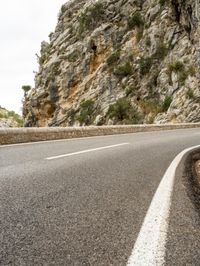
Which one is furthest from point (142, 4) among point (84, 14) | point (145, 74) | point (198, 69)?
point (198, 69)

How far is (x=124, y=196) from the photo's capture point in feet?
13.1

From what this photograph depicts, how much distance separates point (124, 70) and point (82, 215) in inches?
1913

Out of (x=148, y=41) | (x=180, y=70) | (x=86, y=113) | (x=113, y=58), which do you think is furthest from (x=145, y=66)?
(x=86, y=113)

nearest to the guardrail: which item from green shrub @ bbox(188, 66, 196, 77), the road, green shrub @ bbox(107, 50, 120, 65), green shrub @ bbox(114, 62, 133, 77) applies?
the road

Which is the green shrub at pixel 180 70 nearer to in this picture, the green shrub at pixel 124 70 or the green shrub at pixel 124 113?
the green shrub at pixel 124 113

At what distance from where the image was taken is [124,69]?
50594 millimetres

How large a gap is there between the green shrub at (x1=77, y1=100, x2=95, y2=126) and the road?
44963 mm

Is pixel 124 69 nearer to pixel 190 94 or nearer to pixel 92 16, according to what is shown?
pixel 190 94

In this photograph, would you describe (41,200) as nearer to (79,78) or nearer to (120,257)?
(120,257)

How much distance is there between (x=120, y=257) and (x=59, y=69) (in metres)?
63.8

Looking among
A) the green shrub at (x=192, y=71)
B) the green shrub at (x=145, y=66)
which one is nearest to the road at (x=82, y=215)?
the green shrub at (x=192, y=71)

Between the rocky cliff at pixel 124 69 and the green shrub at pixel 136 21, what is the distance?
153 mm

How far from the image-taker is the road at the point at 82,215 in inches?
89.2

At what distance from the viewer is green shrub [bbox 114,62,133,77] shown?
5050 centimetres
